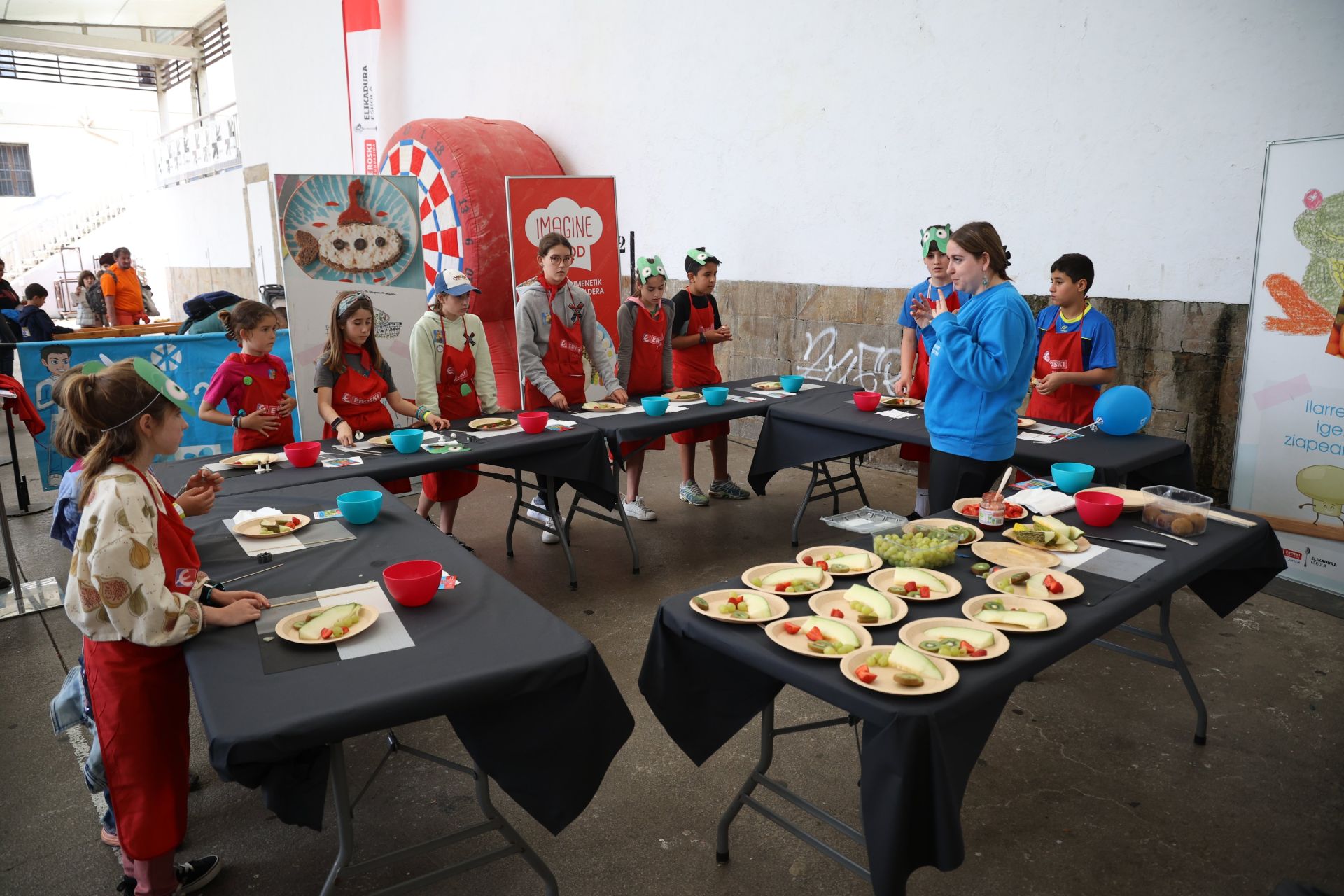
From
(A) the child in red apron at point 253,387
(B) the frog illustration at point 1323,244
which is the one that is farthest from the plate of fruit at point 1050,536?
(A) the child in red apron at point 253,387

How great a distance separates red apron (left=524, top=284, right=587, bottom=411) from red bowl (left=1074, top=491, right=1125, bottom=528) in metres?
2.93

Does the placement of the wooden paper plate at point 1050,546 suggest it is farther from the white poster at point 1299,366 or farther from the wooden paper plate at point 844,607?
the white poster at point 1299,366

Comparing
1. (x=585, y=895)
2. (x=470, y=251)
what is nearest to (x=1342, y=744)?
(x=585, y=895)

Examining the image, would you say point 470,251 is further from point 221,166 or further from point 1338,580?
point 221,166

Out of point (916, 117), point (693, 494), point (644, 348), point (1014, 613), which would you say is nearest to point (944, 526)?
point (1014, 613)

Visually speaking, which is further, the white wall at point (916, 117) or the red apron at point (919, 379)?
the red apron at point (919, 379)

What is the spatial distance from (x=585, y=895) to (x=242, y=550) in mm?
1453

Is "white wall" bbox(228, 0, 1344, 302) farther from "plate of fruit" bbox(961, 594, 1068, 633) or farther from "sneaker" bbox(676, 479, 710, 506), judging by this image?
"plate of fruit" bbox(961, 594, 1068, 633)

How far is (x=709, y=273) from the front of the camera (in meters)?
5.66

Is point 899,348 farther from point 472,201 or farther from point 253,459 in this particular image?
point 253,459

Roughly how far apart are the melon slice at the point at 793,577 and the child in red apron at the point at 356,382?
93.8 inches

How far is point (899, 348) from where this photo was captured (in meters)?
6.55

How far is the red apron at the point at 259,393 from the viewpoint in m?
4.19

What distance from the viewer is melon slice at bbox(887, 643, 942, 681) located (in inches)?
74.2
